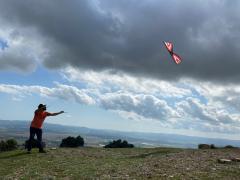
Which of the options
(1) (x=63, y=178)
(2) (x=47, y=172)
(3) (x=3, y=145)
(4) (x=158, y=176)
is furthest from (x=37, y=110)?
(3) (x=3, y=145)

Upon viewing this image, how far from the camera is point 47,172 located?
24.2m

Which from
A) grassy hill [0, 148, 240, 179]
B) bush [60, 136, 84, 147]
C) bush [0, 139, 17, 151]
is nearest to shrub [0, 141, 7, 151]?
bush [0, 139, 17, 151]

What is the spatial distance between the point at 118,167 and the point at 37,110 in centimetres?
977

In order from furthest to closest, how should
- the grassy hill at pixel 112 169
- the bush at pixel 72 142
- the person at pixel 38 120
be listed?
the bush at pixel 72 142 → the person at pixel 38 120 → the grassy hill at pixel 112 169

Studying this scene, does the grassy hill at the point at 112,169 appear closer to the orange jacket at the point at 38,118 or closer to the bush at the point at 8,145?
the orange jacket at the point at 38,118

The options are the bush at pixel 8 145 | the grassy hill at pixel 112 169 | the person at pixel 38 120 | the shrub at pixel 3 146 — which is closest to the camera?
the grassy hill at pixel 112 169

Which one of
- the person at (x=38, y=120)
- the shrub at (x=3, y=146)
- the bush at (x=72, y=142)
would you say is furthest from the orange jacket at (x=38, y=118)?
the shrub at (x=3, y=146)

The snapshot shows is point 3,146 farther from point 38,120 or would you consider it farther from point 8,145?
point 38,120

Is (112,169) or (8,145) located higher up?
(8,145)

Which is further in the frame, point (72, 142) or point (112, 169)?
point (72, 142)

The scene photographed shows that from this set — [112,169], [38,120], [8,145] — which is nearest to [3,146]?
[8,145]

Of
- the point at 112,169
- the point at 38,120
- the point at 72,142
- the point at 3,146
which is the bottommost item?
the point at 112,169

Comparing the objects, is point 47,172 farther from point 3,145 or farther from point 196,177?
point 3,145

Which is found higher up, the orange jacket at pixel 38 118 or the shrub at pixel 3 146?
the shrub at pixel 3 146
